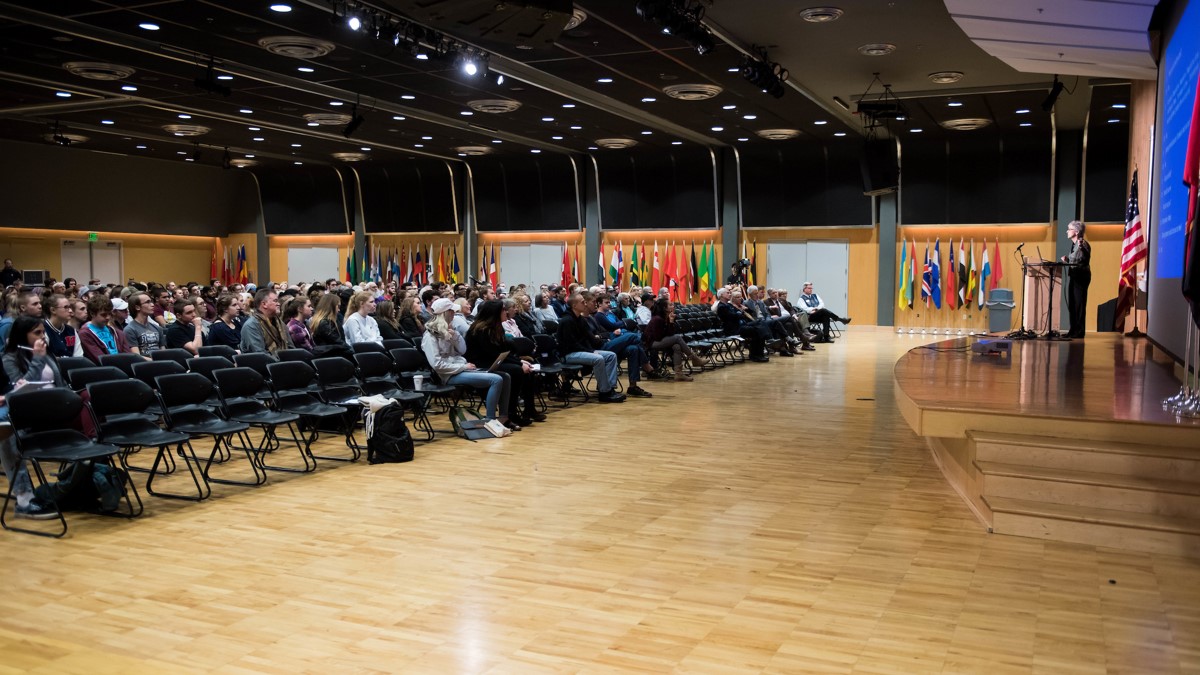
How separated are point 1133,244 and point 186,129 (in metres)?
16.7

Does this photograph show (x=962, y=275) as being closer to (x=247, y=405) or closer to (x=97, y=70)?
(x=97, y=70)

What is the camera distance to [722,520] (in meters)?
5.36

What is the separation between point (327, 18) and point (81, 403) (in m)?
6.17

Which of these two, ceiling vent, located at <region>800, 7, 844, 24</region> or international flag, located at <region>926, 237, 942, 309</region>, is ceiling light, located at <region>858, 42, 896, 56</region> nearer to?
ceiling vent, located at <region>800, 7, 844, 24</region>

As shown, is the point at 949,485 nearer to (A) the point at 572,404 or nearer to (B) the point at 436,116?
(A) the point at 572,404

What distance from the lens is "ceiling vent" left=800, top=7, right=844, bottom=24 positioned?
10.4 metres

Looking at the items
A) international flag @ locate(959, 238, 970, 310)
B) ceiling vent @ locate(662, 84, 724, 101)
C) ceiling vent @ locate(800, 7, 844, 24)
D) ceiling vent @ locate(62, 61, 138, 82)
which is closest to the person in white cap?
ceiling vent @ locate(800, 7, 844, 24)

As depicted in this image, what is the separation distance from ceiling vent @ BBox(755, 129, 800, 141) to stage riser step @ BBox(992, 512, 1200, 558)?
581 inches

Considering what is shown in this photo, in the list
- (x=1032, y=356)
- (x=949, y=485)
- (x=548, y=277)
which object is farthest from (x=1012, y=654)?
(x=548, y=277)

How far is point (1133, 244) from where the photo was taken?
1133 cm

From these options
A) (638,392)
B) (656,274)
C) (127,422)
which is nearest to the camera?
(127,422)

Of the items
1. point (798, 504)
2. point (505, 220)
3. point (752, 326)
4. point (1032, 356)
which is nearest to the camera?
point (798, 504)

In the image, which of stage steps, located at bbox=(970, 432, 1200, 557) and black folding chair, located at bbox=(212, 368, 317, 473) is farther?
black folding chair, located at bbox=(212, 368, 317, 473)

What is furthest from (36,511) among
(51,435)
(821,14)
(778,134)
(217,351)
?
(778,134)
